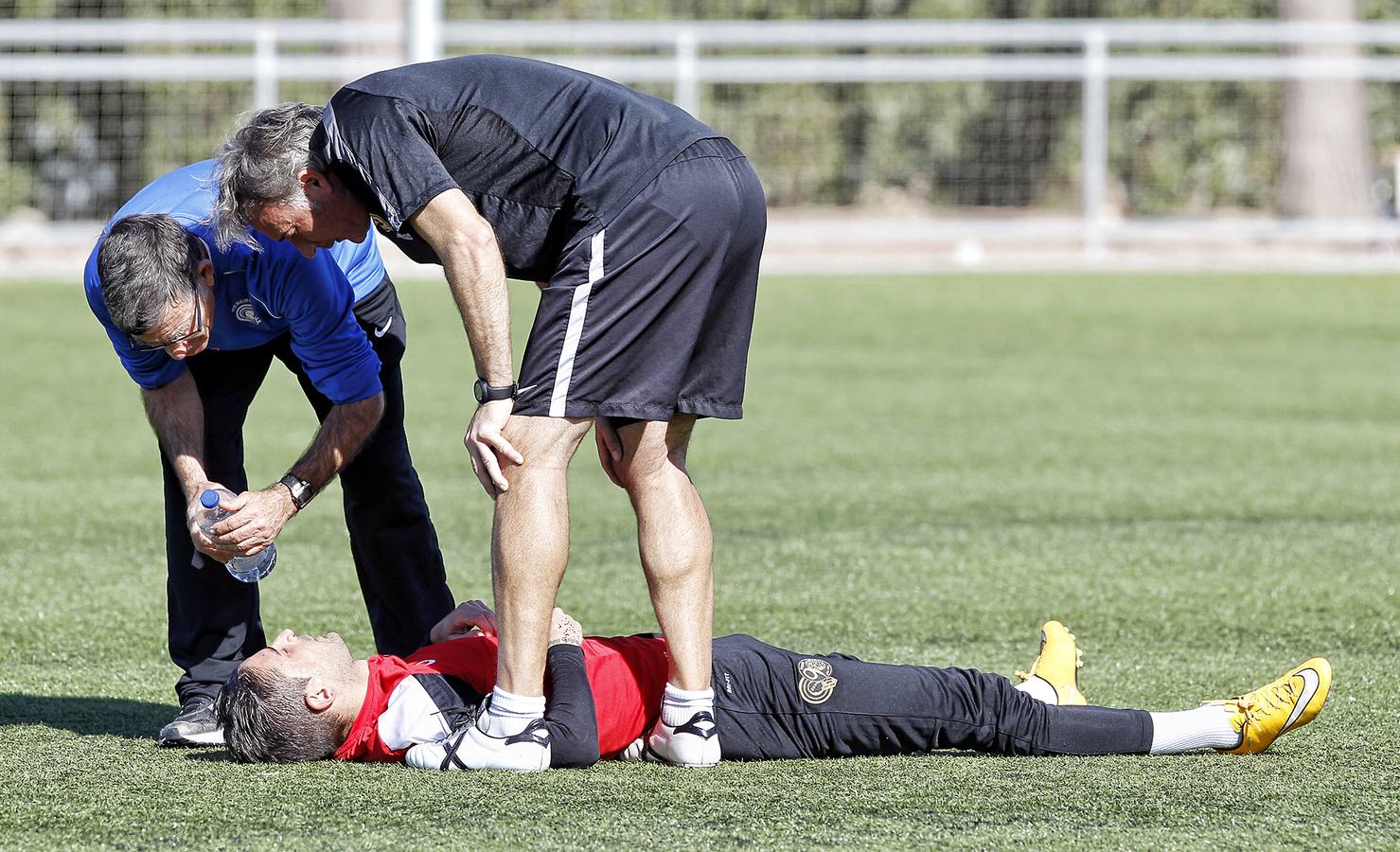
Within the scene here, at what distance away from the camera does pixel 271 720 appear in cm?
385

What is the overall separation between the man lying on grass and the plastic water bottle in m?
0.34

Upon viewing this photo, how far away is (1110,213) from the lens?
20.0 m

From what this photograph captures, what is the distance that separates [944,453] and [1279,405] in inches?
113

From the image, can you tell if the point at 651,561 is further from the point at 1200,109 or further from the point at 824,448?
the point at 1200,109

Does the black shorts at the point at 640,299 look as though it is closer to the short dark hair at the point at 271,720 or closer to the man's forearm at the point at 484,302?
the man's forearm at the point at 484,302

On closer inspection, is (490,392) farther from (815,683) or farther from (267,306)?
(815,683)

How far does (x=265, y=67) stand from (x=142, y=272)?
13.1 m

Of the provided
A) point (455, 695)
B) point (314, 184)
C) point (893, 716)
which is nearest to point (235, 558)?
point (455, 695)

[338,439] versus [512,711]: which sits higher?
[338,439]

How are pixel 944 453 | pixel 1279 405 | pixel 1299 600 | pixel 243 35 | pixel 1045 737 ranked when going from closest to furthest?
pixel 1045 737 → pixel 1299 600 → pixel 944 453 → pixel 1279 405 → pixel 243 35

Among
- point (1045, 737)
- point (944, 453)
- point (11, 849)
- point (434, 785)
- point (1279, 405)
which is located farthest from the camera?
point (1279, 405)

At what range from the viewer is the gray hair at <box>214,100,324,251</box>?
3713 mm

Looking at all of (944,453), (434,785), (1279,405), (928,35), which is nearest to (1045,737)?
(434,785)

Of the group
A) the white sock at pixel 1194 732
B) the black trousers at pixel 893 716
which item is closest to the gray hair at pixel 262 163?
the black trousers at pixel 893 716
